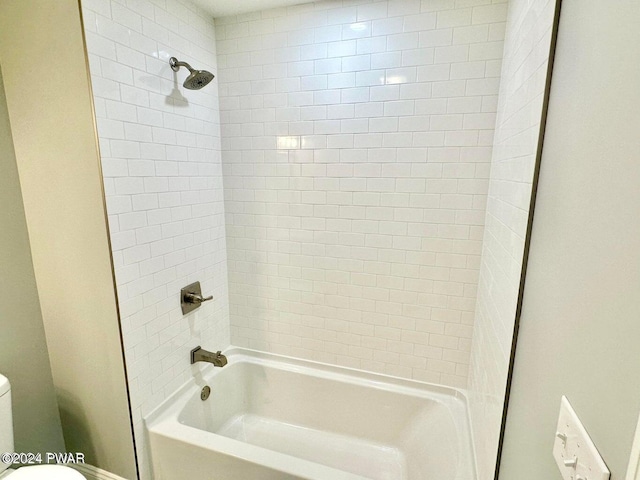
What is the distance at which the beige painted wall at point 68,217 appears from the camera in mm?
1178

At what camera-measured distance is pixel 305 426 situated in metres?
1.98

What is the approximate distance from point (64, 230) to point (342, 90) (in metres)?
1.43

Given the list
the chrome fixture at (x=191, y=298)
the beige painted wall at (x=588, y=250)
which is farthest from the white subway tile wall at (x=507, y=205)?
the chrome fixture at (x=191, y=298)

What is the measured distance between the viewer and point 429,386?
177 cm

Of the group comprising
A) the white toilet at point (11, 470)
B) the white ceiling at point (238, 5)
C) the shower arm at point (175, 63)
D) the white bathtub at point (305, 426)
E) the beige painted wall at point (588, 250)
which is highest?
the white ceiling at point (238, 5)

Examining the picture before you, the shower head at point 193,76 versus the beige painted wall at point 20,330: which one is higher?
the shower head at point 193,76

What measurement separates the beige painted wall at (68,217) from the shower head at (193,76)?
Result: 1.32ft

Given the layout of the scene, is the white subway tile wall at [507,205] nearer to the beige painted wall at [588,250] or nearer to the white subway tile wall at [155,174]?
the beige painted wall at [588,250]

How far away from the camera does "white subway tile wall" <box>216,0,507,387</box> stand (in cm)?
149

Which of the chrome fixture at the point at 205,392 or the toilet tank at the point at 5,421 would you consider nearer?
the toilet tank at the point at 5,421

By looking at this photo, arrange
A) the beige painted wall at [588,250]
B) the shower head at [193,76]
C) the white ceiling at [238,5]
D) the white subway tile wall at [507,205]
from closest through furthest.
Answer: the beige painted wall at [588,250], the white subway tile wall at [507,205], the shower head at [193,76], the white ceiling at [238,5]

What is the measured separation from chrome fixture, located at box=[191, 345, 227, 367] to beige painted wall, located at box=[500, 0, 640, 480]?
1481 millimetres

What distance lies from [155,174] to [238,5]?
0.99 metres

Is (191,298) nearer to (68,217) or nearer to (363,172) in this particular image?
(68,217)
